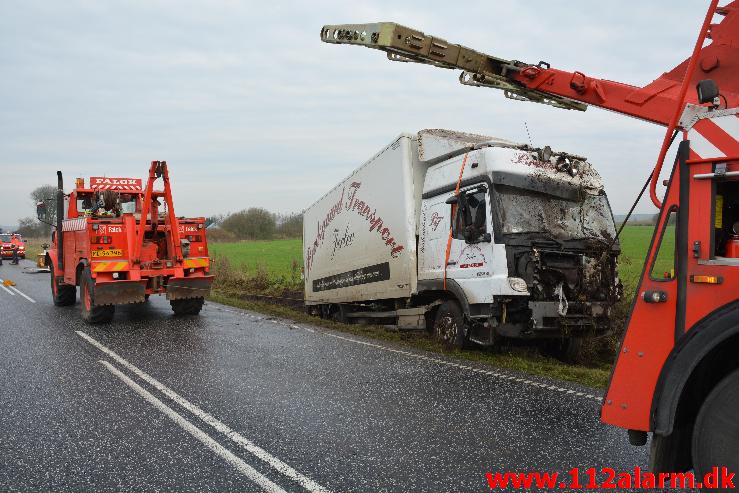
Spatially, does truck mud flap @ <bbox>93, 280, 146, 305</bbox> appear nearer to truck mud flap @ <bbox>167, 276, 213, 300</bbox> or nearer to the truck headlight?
truck mud flap @ <bbox>167, 276, 213, 300</bbox>

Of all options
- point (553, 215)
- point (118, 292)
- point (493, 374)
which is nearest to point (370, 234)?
point (553, 215)

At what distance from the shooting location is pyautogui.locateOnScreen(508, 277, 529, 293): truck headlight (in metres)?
6.89

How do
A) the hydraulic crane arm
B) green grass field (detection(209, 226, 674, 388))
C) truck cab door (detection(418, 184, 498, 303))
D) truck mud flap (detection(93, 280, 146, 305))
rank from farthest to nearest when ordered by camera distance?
truck mud flap (detection(93, 280, 146, 305))
truck cab door (detection(418, 184, 498, 303))
green grass field (detection(209, 226, 674, 388))
the hydraulic crane arm

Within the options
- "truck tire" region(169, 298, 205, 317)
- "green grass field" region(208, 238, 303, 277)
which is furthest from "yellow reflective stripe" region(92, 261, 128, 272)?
"green grass field" region(208, 238, 303, 277)

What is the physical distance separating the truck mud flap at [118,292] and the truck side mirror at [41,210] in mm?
4547

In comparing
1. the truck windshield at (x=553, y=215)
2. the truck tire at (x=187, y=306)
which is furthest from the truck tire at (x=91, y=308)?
the truck windshield at (x=553, y=215)

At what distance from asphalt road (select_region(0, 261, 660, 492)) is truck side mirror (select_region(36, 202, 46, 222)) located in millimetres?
6279

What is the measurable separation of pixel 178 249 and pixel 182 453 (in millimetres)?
7624

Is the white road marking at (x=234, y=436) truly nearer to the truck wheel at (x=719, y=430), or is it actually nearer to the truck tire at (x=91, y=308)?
the truck wheel at (x=719, y=430)

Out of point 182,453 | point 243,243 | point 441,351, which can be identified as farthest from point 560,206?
point 243,243

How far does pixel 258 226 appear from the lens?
48344mm

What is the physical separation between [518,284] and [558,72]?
2.79 meters

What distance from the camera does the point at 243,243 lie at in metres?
49.2

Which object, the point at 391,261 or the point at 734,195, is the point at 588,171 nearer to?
the point at 391,261
